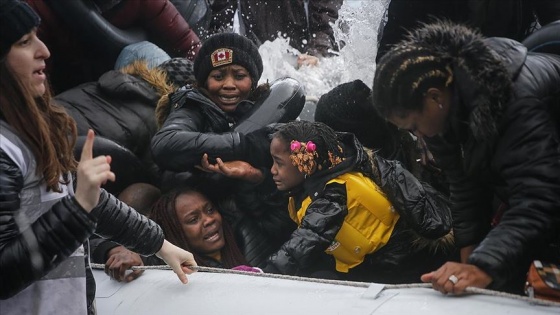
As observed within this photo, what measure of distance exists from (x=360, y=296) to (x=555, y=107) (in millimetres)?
670

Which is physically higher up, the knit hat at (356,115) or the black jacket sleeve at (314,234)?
the knit hat at (356,115)

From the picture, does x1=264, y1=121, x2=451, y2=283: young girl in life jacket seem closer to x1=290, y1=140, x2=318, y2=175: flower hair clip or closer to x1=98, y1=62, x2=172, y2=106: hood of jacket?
x1=290, y1=140, x2=318, y2=175: flower hair clip

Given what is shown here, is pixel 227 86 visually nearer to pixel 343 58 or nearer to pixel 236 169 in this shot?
pixel 236 169

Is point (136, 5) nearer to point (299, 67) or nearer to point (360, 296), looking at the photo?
point (299, 67)

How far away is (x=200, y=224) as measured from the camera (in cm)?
309

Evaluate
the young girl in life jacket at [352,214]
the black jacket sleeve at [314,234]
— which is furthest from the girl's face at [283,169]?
the black jacket sleeve at [314,234]

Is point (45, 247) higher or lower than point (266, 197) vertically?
higher

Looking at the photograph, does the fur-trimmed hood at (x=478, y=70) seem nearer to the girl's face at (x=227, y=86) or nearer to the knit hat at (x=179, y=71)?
the girl's face at (x=227, y=86)

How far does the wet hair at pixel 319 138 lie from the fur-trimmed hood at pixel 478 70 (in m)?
0.84

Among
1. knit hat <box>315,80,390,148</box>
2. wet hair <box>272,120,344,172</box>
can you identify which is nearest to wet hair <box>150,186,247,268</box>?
wet hair <box>272,120,344,172</box>

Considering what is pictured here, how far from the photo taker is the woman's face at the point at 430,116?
2.02m

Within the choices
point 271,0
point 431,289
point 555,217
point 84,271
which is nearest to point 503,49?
point 555,217

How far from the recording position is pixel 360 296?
225 centimetres

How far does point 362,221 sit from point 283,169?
1.06ft
